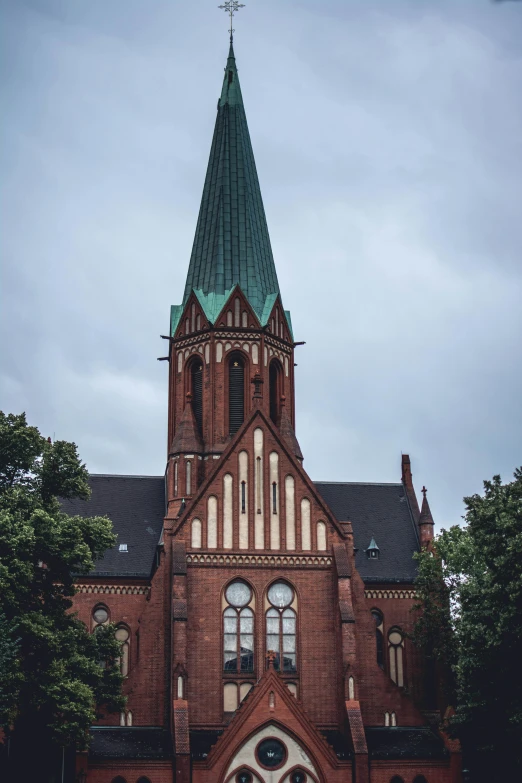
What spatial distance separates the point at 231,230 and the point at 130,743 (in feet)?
104

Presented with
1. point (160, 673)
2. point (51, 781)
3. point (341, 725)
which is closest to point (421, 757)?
point (341, 725)

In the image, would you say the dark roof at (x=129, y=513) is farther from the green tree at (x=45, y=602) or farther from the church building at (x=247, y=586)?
the green tree at (x=45, y=602)

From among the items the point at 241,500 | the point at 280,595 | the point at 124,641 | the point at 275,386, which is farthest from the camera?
the point at 275,386

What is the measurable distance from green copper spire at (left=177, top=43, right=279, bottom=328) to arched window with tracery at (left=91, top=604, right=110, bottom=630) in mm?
17637

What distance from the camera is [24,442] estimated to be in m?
48.2

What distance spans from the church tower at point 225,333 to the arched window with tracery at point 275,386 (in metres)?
0.06

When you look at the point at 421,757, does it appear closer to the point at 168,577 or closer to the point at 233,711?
the point at 233,711

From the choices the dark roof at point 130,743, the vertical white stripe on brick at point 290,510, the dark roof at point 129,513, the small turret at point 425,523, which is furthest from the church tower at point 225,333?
the dark roof at point 130,743

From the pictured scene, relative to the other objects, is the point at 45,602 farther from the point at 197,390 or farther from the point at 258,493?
the point at 197,390

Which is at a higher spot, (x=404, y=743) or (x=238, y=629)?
(x=238, y=629)

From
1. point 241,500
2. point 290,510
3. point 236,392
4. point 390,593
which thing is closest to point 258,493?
point 241,500

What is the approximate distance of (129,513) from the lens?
68.6m

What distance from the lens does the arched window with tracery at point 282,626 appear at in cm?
5616

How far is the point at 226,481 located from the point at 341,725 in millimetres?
12909
